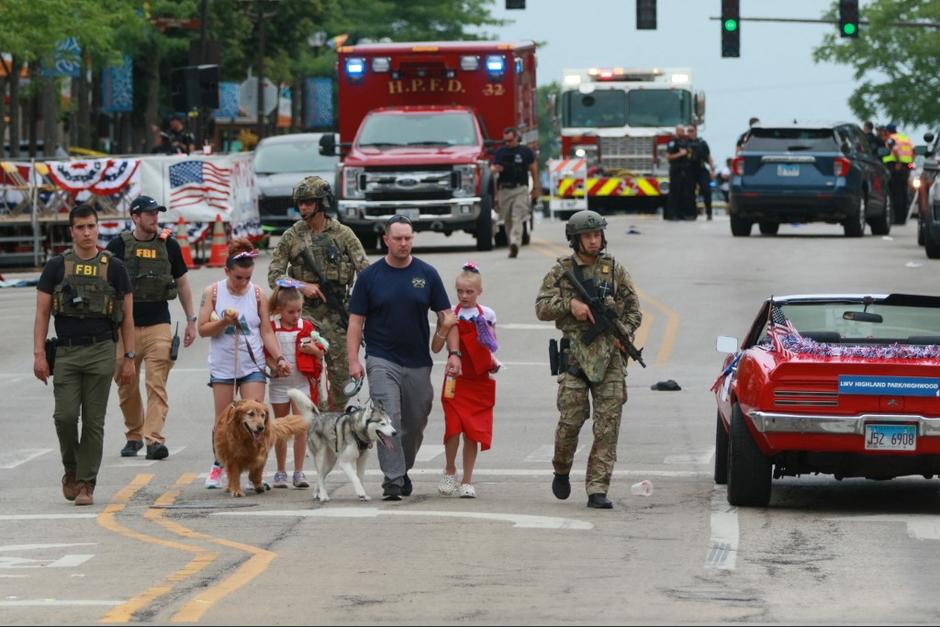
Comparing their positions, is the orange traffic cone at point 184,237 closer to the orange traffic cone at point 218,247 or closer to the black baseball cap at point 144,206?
the orange traffic cone at point 218,247

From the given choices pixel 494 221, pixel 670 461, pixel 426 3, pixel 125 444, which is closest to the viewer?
pixel 670 461

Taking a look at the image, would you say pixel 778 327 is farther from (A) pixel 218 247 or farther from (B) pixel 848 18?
(B) pixel 848 18

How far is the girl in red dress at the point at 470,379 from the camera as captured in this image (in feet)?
45.8

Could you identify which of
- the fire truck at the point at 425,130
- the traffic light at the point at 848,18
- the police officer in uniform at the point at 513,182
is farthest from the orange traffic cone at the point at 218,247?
the traffic light at the point at 848,18

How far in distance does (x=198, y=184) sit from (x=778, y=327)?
2232 cm

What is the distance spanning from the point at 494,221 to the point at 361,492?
71.8 feet

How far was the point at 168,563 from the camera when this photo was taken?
1143 cm

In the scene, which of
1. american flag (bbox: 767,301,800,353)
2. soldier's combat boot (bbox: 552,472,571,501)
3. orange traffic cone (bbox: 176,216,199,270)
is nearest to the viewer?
american flag (bbox: 767,301,800,353)

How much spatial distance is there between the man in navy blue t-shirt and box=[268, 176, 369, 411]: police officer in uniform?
0.91 metres

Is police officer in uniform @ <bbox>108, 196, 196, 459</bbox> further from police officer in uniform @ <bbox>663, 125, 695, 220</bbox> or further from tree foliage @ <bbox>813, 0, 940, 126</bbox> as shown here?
tree foliage @ <bbox>813, 0, 940, 126</bbox>

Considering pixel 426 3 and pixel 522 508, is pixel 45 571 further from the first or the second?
pixel 426 3

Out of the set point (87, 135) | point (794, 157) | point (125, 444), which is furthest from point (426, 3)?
point (125, 444)

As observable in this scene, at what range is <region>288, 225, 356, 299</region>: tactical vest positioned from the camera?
1515cm

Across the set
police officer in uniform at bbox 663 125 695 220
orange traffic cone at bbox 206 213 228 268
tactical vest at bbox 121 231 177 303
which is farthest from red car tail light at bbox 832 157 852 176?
tactical vest at bbox 121 231 177 303
